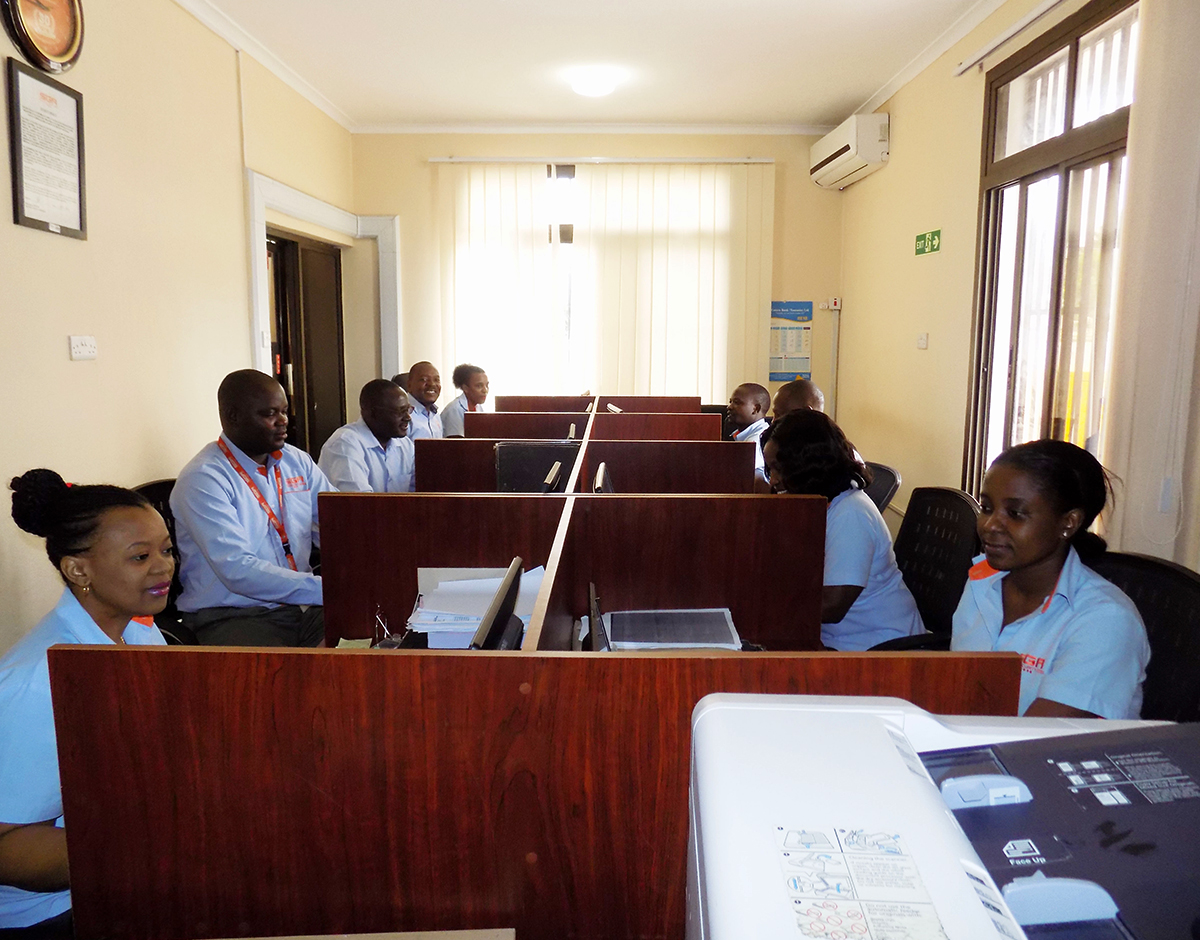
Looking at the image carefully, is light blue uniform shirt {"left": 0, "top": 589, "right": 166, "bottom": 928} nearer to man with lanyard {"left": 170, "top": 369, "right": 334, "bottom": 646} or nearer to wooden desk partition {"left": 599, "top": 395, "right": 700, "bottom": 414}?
man with lanyard {"left": 170, "top": 369, "right": 334, "bottom": 646}

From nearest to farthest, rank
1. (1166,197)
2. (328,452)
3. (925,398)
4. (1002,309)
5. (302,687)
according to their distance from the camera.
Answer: (302,687)
(1166,197)
(328,452)
(1002,309)
(925,398)

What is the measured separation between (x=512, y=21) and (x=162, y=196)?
5.85 ft

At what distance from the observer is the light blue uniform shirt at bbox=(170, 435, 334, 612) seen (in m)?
2.28

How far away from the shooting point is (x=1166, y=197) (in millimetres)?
2141

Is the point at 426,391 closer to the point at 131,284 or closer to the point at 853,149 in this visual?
the point at 131,284

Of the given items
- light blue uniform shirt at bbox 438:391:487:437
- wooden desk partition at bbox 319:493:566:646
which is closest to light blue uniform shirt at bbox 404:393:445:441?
light blue uniform shirt at bbox 438:391:487:437

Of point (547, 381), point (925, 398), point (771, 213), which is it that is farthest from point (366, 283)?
point (925, 398)

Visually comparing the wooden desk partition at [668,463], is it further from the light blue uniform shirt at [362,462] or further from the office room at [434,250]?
the office room at [434,250]

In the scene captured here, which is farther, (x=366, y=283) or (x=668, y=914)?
(x=366, y=283)

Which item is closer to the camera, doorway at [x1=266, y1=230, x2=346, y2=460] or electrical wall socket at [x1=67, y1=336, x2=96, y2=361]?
electrical wall socket at [x1=67, y1=336, x2=96, y2=361]

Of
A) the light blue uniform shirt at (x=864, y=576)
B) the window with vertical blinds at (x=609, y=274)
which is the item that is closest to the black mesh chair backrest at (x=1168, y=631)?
the light blue uniform shirt at (x=864, y=576)

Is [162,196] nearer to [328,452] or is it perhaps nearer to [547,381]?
[328,452]

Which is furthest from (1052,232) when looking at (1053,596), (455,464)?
(455,464)

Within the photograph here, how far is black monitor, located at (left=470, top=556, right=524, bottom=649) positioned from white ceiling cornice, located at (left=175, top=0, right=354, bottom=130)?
3604 mm
